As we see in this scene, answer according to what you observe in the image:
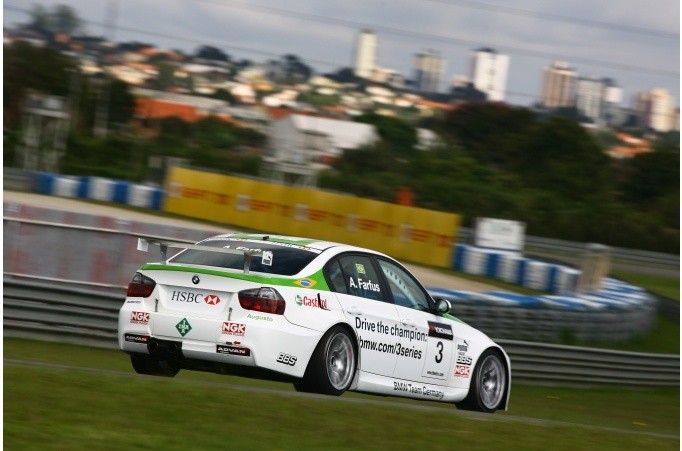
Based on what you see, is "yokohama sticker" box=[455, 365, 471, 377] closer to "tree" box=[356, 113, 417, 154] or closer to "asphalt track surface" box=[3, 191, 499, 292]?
"asphalt track surface" box=[3, 191, 499, 292]

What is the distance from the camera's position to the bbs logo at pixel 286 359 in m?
8.82

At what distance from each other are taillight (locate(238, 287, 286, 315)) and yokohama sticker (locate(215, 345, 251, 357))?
0.30 m

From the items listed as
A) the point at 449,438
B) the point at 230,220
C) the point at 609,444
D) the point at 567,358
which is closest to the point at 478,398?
the point at 609,444

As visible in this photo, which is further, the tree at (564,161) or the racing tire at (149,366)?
the tree at (564,161)

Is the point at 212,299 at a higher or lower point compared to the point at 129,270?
higher

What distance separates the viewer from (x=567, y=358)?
17.8 m

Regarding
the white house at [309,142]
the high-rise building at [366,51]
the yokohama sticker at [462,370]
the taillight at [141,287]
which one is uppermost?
the high-rise building at [366,51]

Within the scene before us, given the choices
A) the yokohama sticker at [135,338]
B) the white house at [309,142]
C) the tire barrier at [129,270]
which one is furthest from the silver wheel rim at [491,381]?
the white house at [309,142]

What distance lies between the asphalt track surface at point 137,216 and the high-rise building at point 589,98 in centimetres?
3348

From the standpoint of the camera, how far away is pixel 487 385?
1102 centimetres

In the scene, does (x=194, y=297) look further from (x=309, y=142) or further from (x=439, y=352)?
(x=309, y=142)

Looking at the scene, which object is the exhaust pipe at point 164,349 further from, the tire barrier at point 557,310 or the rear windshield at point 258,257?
the tire barrier at point 557,310

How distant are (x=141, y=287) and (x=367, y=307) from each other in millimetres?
1765

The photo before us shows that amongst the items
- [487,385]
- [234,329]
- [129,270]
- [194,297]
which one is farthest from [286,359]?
[129,270]
